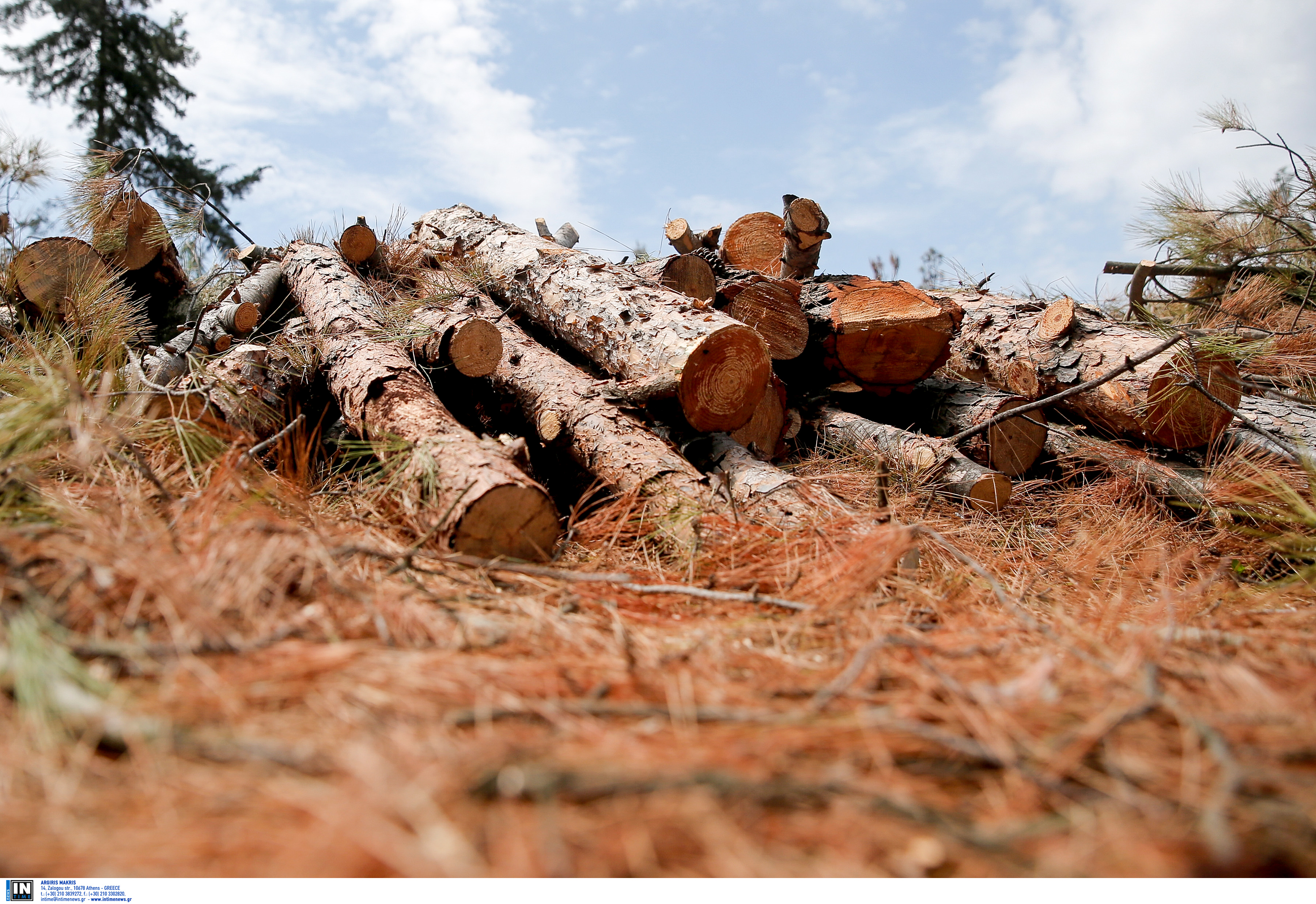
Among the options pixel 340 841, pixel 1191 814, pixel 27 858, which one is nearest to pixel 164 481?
pixel 27 858

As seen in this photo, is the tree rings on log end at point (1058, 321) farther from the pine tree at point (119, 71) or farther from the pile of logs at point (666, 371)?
the pine tree at point (119, 71)

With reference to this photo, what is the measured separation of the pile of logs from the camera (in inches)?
101

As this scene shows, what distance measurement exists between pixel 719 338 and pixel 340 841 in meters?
2.23

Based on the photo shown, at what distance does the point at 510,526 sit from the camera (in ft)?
7.09

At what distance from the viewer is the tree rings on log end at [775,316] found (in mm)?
3537

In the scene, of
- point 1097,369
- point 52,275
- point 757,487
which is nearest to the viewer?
point 757,487

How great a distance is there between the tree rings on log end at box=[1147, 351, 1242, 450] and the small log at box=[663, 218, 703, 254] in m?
2.53

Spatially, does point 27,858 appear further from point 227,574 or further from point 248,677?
point 227,574

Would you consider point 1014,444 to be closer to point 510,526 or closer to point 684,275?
point 684,275

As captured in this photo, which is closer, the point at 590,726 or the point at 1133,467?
the point at 590,726

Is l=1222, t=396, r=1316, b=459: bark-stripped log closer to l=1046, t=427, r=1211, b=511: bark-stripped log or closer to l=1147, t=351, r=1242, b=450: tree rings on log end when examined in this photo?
l=1147, t=351, r=1242, b=450: tree rings on log end

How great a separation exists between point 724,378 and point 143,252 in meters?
3.49

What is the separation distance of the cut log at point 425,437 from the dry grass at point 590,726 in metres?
0.25

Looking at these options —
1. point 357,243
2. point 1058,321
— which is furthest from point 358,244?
point 1058,321
